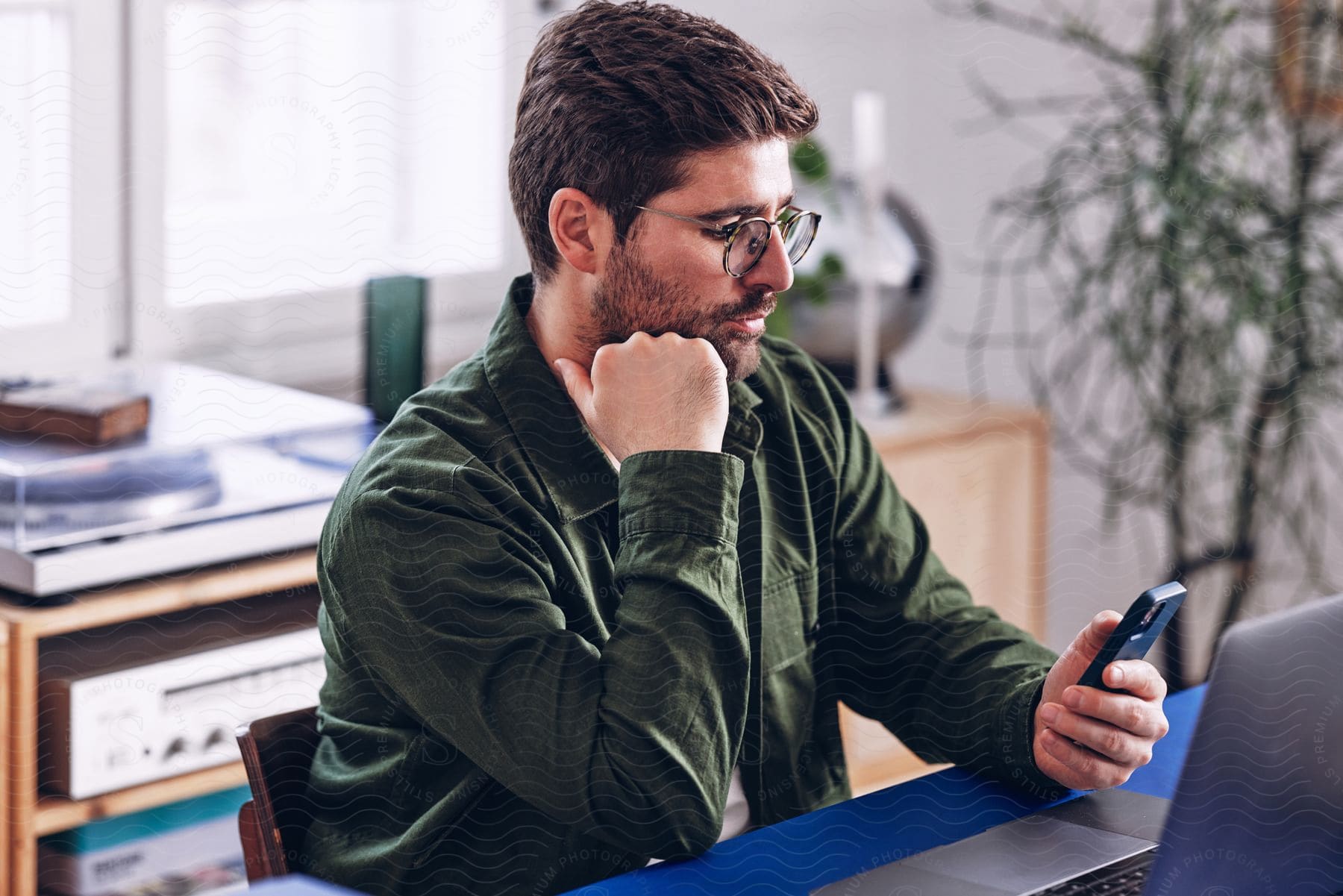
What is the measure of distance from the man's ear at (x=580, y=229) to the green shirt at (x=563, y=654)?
0.20ft

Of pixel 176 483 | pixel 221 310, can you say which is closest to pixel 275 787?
pixel 176 483

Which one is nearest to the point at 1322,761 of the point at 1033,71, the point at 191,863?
the point at 191,863

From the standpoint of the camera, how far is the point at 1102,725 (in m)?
0.94

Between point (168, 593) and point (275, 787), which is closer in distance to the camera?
point (275, 787)

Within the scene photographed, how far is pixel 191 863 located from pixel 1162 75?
1474mm

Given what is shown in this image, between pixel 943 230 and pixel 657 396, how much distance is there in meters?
1.39

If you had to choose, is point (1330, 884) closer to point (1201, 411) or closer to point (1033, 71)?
point (1201, 411)

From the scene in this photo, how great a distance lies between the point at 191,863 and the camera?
1.42 meters

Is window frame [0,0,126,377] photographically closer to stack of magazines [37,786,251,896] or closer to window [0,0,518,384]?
window [0,0,518,384]

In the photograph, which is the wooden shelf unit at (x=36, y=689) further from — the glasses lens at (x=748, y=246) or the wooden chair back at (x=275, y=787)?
the glasses lens at (x=748, y=246)

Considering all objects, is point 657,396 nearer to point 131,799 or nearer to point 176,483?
point 176,483

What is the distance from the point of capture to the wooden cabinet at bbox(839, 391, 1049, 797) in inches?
77.1

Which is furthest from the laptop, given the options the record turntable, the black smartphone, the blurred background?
the blurred background

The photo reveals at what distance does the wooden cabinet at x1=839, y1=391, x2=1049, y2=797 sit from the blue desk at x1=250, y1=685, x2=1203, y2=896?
934 mm
